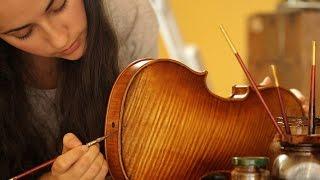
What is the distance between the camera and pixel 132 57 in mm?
1412

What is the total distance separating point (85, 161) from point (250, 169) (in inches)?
10.2

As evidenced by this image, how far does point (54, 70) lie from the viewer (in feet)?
4.32

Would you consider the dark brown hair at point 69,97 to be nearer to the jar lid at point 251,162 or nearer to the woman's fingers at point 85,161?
the woman's fingers at point 85,161

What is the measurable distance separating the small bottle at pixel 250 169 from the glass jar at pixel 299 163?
28 mm

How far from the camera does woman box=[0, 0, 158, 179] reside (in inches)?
41.9

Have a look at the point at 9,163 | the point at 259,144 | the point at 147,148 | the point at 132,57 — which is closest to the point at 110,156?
the point at 147,148

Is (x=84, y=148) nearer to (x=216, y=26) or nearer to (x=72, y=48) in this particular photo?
(x=72, y=48)

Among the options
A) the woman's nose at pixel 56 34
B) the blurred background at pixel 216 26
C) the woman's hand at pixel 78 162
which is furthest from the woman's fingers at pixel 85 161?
the blurred background at pixel 216 26

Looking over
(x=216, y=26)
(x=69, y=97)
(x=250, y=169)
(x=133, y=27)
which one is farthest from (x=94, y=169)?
(x=216, y=26)

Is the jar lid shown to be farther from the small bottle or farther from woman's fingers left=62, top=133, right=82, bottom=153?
woman's fingers left=62, top=133, right=82, bottom=153

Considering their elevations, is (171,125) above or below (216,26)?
below

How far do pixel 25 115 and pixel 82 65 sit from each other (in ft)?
0.56

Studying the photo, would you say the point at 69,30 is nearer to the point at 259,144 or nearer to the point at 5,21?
the point at 5,21

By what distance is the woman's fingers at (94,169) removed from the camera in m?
0.89
